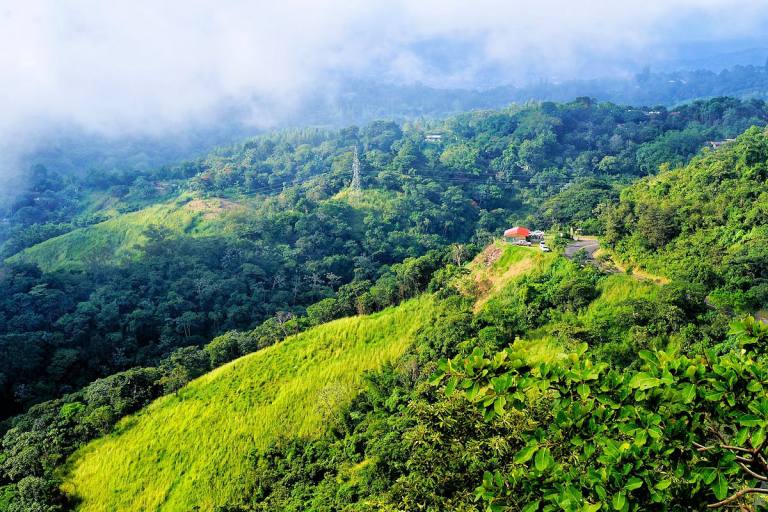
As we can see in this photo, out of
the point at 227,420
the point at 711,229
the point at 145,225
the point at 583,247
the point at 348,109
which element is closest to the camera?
the point at 227,420

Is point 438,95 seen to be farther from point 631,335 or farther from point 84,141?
point 631,335

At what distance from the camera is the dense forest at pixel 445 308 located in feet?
12.8

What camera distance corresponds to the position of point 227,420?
66.6 ft

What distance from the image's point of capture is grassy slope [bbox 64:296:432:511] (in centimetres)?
1870

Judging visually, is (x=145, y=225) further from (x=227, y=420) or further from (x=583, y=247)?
(x=583, y=247)

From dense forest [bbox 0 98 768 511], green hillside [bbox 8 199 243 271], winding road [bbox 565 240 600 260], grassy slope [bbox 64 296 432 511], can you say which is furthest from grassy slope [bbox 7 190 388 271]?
winding road [bbox 565 240 600 260]

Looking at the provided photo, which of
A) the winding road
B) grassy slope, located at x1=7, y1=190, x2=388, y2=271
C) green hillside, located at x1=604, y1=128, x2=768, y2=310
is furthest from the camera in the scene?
grassy slope, located at x1=7, y1=190, x2=388, y2=271

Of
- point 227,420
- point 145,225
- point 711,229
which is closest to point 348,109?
point 145,225

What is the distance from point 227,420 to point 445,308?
9.10 metres

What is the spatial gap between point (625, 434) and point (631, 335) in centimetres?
1238

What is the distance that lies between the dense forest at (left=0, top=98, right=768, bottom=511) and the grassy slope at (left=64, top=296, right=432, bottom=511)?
1.60 feet

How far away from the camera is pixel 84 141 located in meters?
113

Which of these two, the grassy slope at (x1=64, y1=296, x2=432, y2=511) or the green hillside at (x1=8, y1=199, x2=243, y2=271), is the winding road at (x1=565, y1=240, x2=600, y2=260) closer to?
the grassy slope at (x1=64, y1=296, x2=432, y2=511)

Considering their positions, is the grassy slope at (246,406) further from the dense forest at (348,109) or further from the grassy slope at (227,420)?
the dense forest at (348,109)
